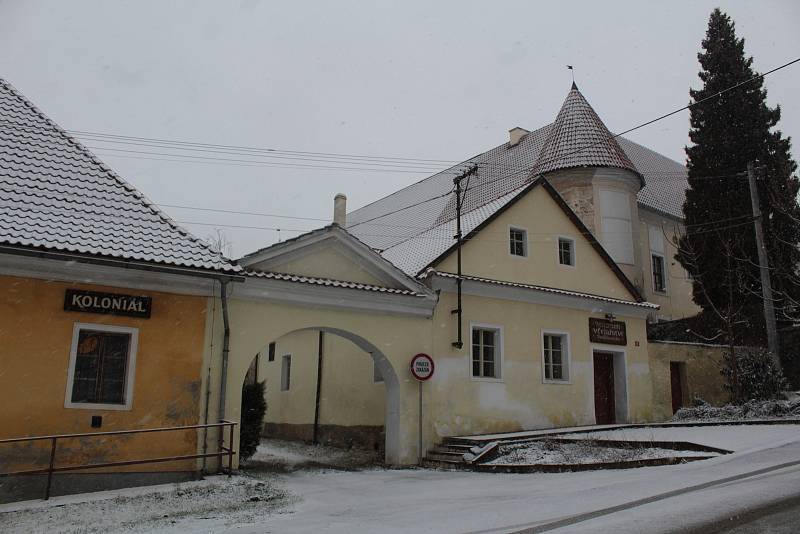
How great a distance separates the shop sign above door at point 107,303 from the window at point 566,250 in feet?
40.1

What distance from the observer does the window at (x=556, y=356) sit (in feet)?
60.7

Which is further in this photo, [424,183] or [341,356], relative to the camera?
[424,183]

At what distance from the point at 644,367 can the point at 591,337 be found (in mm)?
2428

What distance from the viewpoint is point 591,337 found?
19.4 metres

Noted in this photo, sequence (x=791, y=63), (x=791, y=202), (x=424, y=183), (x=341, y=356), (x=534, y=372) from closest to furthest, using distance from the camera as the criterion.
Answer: (x=791, y=63) < (x=534, y=372) < (x=341, y=356) < (x=791, y=202) < (x=424, y=183)

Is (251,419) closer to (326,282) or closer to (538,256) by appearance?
(326,282)

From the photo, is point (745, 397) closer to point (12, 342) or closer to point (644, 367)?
point (644, 367)

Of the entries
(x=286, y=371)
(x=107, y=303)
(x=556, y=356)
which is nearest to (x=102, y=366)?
(x=107, y=303)

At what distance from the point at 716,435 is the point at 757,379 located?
611cm

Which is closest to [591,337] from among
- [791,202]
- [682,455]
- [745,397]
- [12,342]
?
[745,397]

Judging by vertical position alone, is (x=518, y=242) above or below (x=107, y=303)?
above

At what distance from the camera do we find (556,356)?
18.9 meters

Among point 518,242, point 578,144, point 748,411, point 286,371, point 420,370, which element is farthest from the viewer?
point 578,144

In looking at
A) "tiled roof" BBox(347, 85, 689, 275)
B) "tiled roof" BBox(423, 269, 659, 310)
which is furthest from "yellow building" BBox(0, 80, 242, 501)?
"tiled roof" BBox(347, 85, 689, 275)
